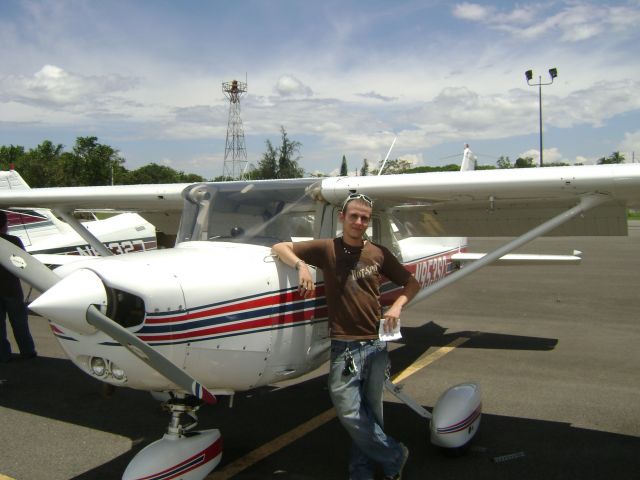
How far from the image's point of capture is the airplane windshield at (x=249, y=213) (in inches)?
146

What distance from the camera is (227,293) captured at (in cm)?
307

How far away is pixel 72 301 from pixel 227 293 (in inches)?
31.6

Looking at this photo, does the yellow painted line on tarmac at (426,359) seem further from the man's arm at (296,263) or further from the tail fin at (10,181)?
the tail fin at (10,181)

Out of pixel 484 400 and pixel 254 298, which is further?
pixel 484 400

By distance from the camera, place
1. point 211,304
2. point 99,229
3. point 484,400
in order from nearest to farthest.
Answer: point 211,304 → point 484,400 → point 99,229

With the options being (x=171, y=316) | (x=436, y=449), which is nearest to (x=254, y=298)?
(x=171, y=316)

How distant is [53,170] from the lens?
2009 inches

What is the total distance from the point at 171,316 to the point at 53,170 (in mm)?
54160

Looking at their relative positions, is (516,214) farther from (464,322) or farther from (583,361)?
(464,322)

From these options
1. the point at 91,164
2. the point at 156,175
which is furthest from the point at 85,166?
the point at 156,175

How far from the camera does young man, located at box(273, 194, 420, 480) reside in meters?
3.18

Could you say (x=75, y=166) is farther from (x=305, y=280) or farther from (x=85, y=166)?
(x=305, y=280)

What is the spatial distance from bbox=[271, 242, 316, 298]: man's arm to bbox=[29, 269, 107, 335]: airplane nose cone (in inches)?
41.6

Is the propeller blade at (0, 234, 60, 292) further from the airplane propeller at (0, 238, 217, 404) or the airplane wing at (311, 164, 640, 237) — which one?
the airplane wing at (311, 164, 640, 237)
